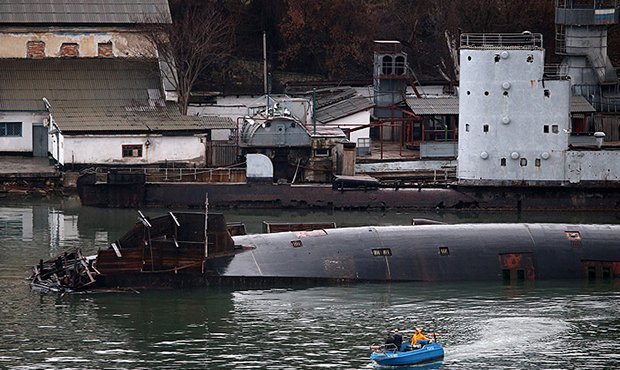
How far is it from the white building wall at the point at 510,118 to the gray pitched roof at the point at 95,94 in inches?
622

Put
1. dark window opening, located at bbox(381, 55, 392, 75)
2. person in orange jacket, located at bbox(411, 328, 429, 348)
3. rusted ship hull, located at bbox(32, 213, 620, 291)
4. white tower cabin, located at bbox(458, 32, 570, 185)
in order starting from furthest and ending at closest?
1. dark window opening, located at bbox(381, 55, 392, 75)
2. white tower cabin, located at bbox(458, 32, 570, 185)
3. rusted ship hull, located at bbox(32, 213, 620, 291)
4. person in orange jacket, located at bbox(411, 328, 429, 348)

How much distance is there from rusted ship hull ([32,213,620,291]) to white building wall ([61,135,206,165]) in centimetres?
2431

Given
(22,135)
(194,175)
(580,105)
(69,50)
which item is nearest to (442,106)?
(580,105)

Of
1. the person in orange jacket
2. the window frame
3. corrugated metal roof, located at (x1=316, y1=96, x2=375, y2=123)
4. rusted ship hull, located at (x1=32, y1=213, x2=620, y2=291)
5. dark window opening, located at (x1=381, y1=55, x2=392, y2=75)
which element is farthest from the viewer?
dark window opening, located at (x1=381, y1=55, x2=392, y2=75)

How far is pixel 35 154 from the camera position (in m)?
85.4

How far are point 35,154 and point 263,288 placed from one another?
33.5 meters

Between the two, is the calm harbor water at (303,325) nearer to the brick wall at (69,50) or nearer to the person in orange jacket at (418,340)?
the person in orange jacket at (418,340)

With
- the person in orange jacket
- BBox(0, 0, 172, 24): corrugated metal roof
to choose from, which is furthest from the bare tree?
the person in orange jacket

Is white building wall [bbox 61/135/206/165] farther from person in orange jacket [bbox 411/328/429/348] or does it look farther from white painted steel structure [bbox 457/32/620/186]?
person in orange jacket [bbox 411/328/429/348]

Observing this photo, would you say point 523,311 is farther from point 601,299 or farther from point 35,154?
point 35,154

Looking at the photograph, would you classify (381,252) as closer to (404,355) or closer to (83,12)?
(404,355)

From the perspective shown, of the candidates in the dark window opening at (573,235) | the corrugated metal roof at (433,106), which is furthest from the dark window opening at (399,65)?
the dark window opening at (573,235)

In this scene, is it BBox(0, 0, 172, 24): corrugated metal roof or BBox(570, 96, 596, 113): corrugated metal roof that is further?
BBox(0, 0, 172, 24): corrugated metal roof

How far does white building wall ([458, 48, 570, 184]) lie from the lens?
7381 cm
